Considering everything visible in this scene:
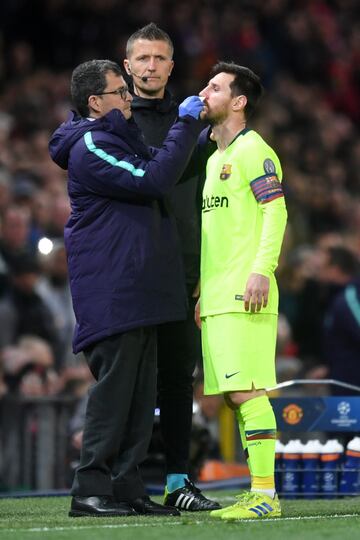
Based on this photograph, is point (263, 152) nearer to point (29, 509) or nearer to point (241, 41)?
point (29, 509)

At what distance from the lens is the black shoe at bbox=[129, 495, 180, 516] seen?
22.7ft

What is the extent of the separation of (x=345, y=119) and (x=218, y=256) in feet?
42.9

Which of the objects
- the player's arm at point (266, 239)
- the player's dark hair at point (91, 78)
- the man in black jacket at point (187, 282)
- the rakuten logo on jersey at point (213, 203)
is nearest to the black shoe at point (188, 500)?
the man in black jacket at point (187, 282)

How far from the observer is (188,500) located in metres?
7.24

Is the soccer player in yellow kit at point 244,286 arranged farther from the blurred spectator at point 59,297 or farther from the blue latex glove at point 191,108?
the blurred spectator at point 59,297

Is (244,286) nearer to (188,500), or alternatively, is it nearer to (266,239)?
(266,239)

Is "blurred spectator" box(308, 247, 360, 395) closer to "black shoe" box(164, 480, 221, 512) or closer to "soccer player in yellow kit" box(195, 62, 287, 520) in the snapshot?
"black shoe" box(164, 480, 221, 512)

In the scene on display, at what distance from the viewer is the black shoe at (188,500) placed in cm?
722

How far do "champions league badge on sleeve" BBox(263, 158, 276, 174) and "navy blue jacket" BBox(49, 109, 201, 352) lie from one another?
0.34 metres

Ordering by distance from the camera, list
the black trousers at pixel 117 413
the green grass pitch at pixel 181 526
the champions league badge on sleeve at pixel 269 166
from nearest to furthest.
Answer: the green grass pitch at pixel 181 526, the black trousers at pixel 117 413, the champions league badge on sleeve at pixel 269 166

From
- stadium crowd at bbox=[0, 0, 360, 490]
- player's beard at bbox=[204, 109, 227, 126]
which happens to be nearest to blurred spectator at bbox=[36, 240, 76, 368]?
stadium crowd at bbox=[0, 0, 360, 490]

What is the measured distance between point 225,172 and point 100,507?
5.30 feet

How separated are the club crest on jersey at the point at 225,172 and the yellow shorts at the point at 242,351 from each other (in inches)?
25.2

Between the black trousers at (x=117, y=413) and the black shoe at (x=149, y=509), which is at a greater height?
the black trousers at (x=117, y=413)
